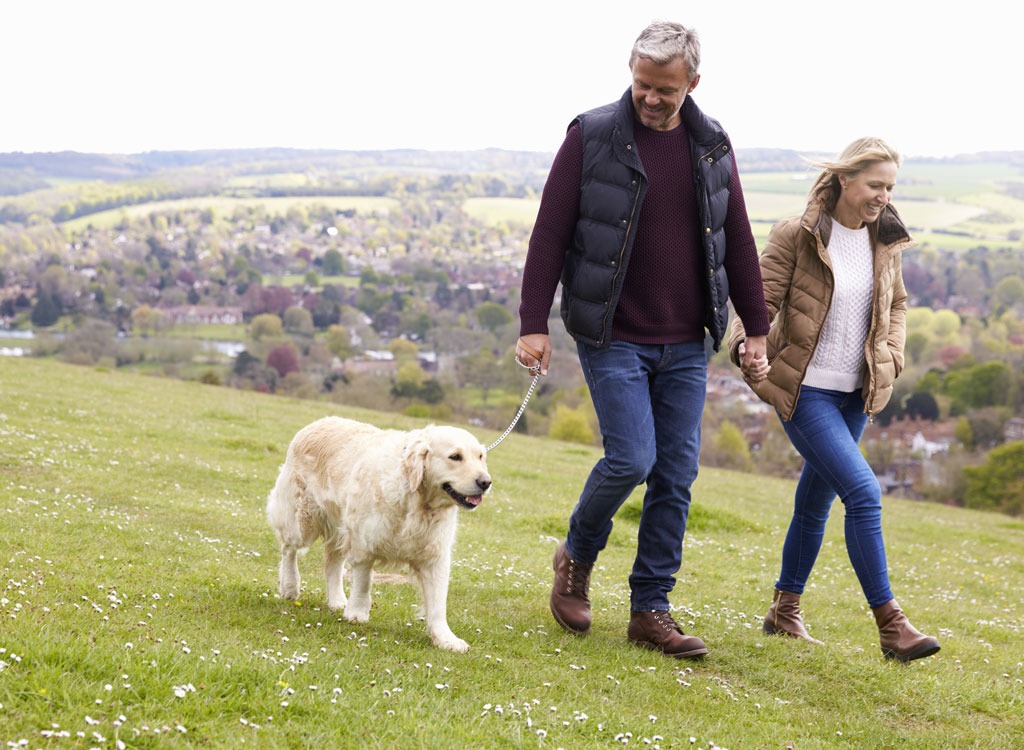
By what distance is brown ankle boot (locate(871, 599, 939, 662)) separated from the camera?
6.76 m

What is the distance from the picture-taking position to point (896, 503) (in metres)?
28.0

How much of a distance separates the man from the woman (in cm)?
40

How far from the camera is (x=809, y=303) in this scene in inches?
281

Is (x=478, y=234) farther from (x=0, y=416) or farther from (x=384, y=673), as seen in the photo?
(x=384, y=673)

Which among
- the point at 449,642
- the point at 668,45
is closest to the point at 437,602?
the point at 449,642

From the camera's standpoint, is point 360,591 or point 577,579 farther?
point 577,579

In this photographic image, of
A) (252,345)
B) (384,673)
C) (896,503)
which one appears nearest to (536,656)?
(384,673)

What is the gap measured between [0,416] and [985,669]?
15258 mm

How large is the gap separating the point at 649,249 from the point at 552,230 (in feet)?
2.20

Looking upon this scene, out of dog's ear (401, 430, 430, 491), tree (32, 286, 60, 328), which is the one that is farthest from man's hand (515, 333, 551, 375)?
tree (32, 286, 60, 328)

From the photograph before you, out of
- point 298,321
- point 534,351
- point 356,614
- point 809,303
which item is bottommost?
point 298,321

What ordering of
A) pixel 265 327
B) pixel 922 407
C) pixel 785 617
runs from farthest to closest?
pixel 265 327 < pixel 922 407 < pixel 785 617

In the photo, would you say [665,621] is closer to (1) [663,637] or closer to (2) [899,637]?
(1) [663,637]

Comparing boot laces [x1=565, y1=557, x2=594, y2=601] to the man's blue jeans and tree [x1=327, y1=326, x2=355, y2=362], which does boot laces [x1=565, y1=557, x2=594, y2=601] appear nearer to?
the man's blue jeans
